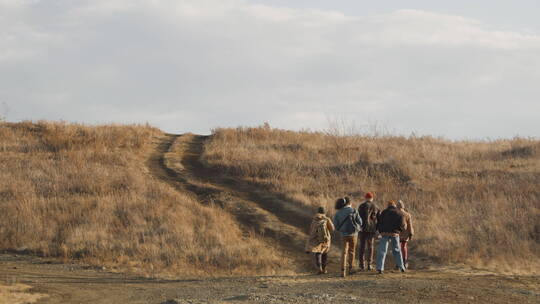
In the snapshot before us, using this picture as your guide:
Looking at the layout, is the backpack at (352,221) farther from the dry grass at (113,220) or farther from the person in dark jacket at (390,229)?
the dry grass at (113,220)

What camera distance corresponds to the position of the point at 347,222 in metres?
15.4

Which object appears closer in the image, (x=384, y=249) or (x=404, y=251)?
(x=384, y=249)

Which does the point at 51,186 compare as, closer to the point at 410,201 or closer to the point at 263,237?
the point at 263,237

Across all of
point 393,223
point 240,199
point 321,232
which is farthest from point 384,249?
point 240,199

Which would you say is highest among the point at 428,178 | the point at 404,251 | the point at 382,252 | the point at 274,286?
the point at 428,178

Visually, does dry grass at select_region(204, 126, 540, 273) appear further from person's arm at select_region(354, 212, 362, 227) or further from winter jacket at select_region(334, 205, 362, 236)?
Result: winter jacket at select_region(334, 205, 362, 236)

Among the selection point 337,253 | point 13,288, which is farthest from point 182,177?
point 13,288

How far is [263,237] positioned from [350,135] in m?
18.1

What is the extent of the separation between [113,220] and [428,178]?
12.5 metres

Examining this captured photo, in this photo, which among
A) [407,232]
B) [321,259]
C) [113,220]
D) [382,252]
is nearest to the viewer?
[382,252]

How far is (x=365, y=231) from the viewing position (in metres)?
16.6

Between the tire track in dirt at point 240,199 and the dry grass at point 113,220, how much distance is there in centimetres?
69

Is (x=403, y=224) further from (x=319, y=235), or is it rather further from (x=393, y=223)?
(x=319, y=235)

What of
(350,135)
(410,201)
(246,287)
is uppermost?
(350,135)
